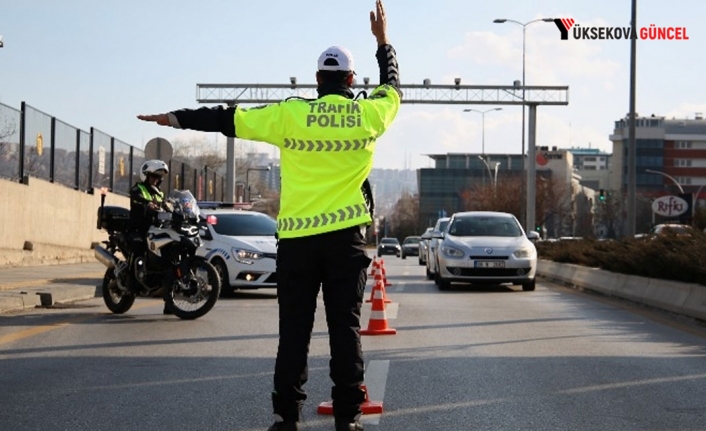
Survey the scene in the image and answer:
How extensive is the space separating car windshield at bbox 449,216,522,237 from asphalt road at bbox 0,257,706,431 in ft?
28.8

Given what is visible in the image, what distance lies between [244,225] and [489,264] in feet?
16.3

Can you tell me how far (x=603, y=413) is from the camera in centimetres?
752

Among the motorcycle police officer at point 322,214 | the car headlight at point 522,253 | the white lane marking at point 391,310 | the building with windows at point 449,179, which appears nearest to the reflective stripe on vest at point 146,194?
the white lane marking at point 391,310

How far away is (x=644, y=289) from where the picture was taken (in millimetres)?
19234

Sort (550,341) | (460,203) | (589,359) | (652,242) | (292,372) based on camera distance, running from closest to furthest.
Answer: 1. (292,372)
2. (589,359)
3. (550,341)
4. (652,242)
5. (460,203)

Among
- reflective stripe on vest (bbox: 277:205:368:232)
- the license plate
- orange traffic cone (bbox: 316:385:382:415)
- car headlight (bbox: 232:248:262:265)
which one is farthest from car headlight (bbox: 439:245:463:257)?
reflective stripe on vest (bbox: 277:205:368:232)

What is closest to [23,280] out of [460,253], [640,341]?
[460,253]

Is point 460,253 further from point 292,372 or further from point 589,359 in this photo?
point 292,372

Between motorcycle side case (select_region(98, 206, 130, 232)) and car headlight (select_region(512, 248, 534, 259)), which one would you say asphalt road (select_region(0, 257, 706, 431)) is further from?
car headlight (select_region(512, 248, 534, 259))

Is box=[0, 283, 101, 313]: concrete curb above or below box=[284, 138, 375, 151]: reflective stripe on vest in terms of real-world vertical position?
below

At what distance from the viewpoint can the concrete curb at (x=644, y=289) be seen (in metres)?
15.9

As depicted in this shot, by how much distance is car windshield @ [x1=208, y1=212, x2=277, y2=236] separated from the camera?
66.9 ft

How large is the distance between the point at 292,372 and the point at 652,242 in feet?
46.5

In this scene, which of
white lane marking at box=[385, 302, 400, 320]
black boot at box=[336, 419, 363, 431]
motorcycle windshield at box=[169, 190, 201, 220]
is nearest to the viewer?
black boot at box=[336, 419, 363, 431]
